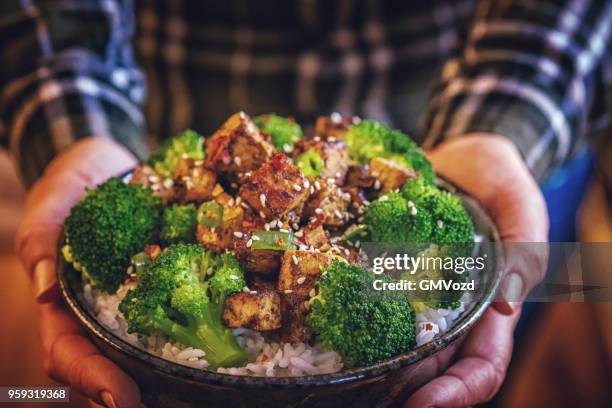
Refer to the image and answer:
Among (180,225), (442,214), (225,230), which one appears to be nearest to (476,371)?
(442,214)

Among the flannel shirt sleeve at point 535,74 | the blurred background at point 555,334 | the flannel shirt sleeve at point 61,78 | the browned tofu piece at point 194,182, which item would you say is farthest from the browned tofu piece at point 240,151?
the blurred background at point 555,334

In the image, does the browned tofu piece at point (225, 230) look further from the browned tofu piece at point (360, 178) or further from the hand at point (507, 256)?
the hand at point (507, 256)

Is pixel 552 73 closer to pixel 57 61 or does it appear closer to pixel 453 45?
pixel 453 45

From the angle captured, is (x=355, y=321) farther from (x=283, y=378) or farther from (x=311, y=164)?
(x=311, y=164)

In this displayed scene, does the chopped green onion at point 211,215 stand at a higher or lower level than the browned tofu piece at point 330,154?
lower

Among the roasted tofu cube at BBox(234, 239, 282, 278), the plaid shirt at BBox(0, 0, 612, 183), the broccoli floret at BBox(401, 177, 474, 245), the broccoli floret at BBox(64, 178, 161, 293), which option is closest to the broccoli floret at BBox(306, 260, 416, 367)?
the roasted tofu cube at BBox(234, 239, 282, 278)

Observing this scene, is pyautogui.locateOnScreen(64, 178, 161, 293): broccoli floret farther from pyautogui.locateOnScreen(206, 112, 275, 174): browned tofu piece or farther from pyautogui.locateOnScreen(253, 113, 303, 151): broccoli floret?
pyautogui.locateOnScreen(253, 113, 303, 151): broccoli floret

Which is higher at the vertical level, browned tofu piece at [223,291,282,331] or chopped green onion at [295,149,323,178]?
chopped green onion at [295,149,323,178]
